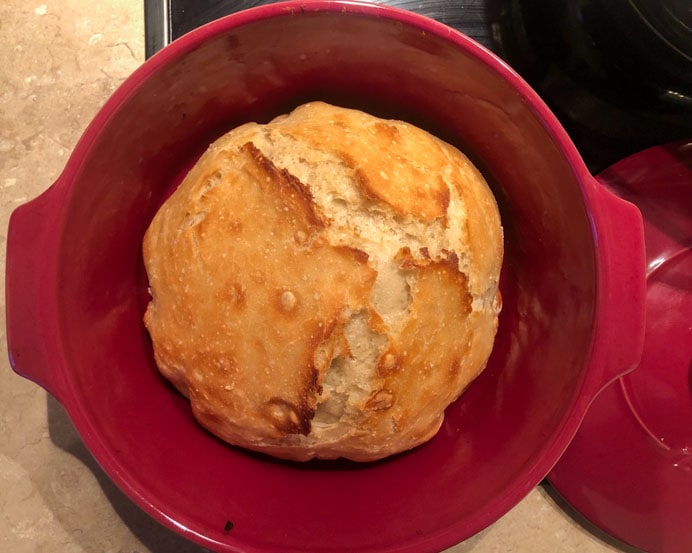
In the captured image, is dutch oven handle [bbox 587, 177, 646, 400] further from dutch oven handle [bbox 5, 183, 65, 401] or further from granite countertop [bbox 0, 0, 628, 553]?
dutch oven handle [bbox 5, 183, 65, 401]

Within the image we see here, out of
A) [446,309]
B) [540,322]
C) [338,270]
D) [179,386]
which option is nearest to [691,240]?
[540,322]

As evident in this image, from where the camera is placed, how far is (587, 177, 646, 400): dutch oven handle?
0.68 meters

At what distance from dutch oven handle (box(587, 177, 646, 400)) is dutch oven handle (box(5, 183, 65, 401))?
0.60 meters

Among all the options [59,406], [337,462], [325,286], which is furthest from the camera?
[59,406]

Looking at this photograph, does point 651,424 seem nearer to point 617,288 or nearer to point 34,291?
point 617,288

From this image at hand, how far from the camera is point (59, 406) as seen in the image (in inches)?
36.8

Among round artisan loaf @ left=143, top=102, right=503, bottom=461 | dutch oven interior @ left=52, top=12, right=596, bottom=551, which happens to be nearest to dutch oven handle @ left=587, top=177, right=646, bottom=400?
dutch oven interior @ left=52, top=12, right=596, bottom=551

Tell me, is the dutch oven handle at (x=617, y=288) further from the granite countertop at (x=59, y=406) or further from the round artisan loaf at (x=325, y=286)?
the granite countertop at (x=59, y=406)

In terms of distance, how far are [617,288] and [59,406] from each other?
81 cm

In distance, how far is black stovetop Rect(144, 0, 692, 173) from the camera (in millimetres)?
733

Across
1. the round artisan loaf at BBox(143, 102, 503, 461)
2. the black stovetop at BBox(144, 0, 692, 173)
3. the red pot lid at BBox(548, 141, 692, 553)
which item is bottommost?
the red pot lid at BBox(548, 141, 692, 553)

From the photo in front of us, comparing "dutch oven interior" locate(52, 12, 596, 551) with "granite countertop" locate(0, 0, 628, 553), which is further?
"granite countertop" locate(0, 0, 628, 553)

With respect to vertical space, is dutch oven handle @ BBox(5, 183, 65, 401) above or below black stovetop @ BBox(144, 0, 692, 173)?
below

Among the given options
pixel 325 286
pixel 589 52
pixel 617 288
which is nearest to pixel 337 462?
pixel 325 286
